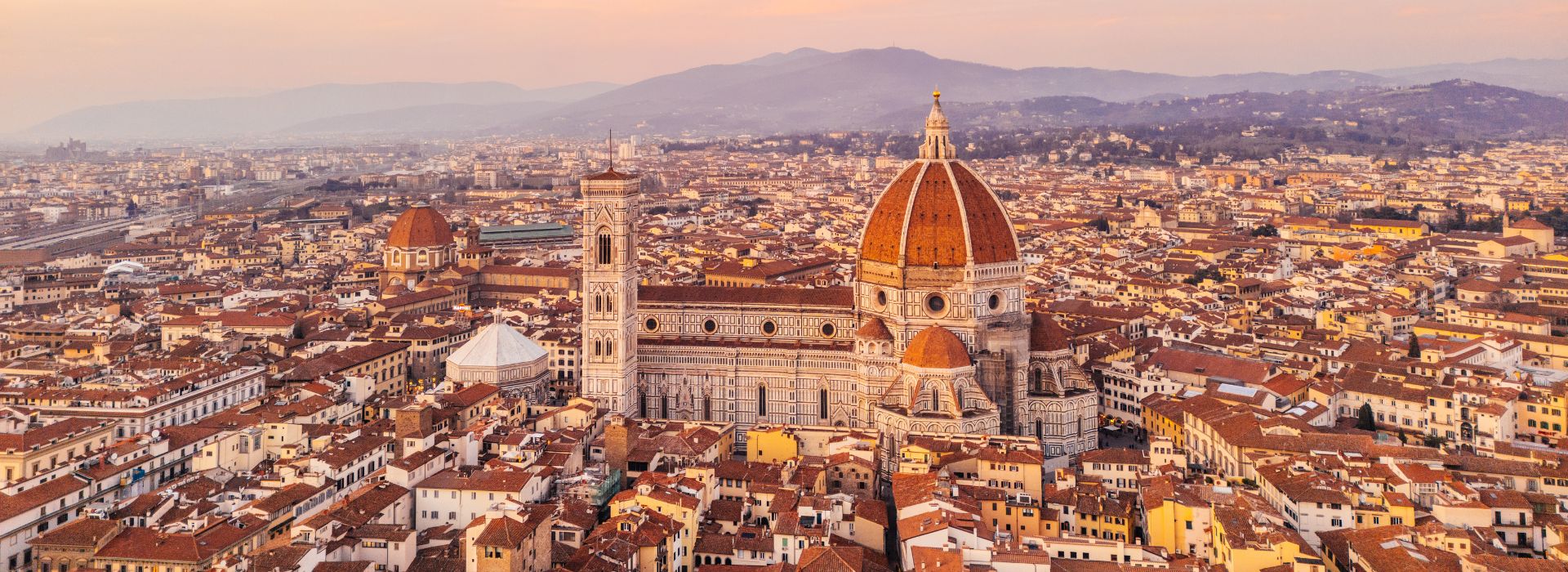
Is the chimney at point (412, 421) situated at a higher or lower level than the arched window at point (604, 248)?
lower

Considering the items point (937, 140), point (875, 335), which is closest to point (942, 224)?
point (937, 140)

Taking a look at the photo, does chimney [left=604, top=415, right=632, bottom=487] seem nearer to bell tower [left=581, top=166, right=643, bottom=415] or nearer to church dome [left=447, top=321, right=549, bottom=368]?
bell tower [left=581, top=166, right=643, bottom=415]

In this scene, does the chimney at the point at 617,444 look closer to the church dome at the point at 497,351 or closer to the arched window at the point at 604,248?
the arched window at the point at 604,248

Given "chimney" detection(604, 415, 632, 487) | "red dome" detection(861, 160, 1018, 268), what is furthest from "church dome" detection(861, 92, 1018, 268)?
"chimney" detection(604, 415, 632, 487)

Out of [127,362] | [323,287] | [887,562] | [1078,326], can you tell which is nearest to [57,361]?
[127,362]

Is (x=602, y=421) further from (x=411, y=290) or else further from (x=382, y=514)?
(x=411, y=290)

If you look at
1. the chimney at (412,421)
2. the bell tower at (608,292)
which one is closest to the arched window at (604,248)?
the bell tower at (608,292)
